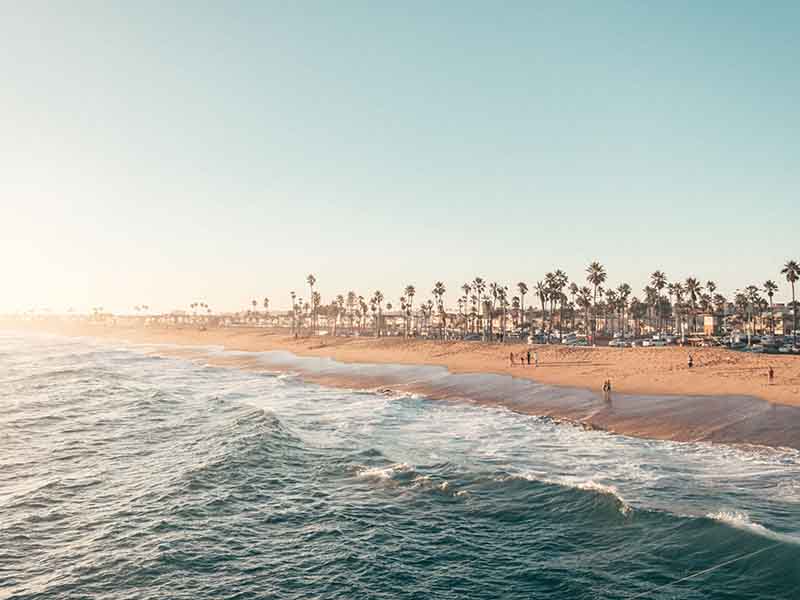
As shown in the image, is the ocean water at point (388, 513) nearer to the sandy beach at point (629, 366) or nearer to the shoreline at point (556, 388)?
the shoreline at point (556, 388)

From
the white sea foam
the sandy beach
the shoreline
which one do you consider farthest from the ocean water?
the sandy beach

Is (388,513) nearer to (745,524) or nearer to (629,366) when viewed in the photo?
(745,524)

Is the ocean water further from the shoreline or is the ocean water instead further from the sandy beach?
the sandy beach

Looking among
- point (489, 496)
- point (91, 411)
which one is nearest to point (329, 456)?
point (489, 496)

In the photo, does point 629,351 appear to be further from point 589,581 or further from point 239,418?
point 589,581

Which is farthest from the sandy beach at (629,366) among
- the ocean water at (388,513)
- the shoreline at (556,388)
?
the ocean water at (388,513)

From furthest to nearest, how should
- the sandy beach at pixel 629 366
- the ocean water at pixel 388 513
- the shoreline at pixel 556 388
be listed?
the sandy beach at pixel 629 366, the shoreline at pixel 556 388, the ocean water at pixel 388 513

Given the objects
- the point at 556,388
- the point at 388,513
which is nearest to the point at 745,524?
the point at 388,513
